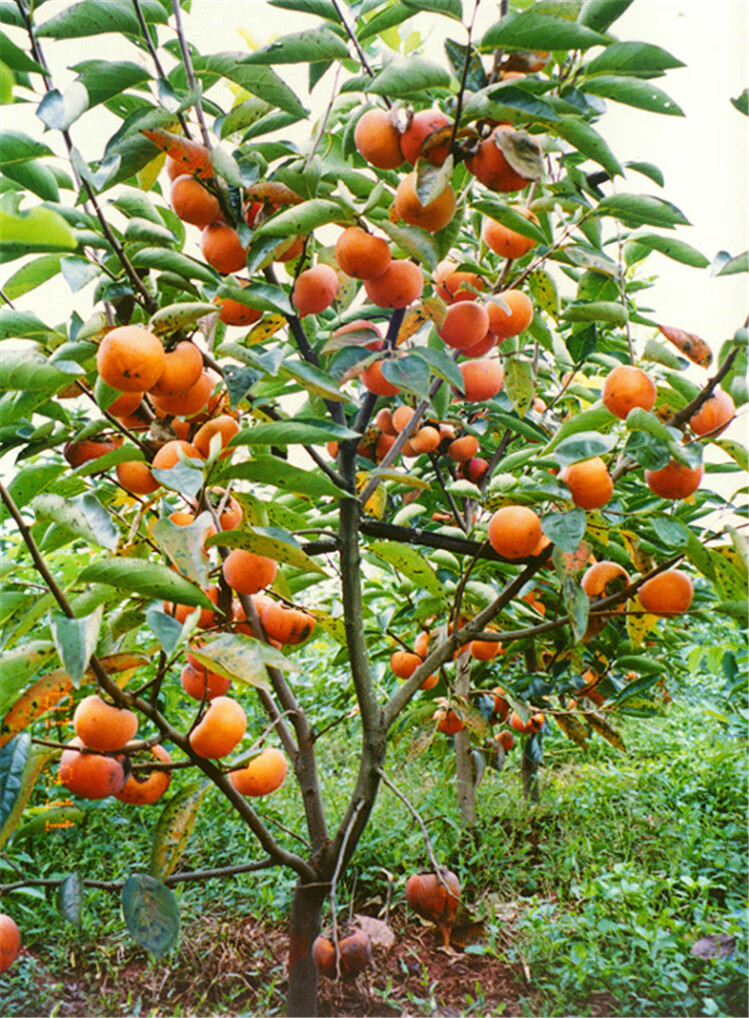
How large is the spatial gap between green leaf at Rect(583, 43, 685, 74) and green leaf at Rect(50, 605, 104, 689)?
83 cm

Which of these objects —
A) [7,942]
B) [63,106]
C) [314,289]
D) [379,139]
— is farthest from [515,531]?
[7,942]

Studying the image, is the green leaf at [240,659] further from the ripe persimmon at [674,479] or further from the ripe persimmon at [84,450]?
the ripe persimmon at [674,479]

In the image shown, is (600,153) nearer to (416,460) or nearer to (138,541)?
(138,541)

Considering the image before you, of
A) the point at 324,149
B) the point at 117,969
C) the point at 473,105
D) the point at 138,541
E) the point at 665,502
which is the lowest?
the point at 117,969

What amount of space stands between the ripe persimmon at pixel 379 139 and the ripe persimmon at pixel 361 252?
0.08 metres

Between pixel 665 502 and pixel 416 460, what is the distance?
0.87 meters

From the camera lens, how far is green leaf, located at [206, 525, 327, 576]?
2.62 ft

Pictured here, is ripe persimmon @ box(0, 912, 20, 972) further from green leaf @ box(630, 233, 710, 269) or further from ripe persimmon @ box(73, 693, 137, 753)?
green leaf @ box(630, 233, 710, 269)

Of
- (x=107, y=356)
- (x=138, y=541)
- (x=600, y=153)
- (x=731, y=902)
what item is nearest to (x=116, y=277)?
(x=107, y=356)

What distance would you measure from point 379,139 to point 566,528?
52 centimetres

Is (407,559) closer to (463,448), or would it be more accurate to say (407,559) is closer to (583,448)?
(583,448)

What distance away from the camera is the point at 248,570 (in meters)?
0.90

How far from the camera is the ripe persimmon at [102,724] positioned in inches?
31.7

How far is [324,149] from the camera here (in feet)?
3.54
